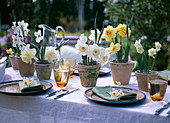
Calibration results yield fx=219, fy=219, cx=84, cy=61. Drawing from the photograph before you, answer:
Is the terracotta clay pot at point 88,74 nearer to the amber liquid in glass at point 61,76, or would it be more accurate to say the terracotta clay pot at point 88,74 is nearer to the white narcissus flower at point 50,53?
the amber liquid in glass at point 61,76

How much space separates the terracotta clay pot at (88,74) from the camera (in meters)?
1.28

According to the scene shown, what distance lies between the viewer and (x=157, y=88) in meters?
1.02

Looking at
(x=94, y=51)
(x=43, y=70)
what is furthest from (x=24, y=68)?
(x=94, y=51)

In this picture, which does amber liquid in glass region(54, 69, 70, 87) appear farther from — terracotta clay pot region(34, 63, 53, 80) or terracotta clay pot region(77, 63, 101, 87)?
terracotta clay pot region(34, 63, 53, 80)

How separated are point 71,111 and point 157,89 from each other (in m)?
0.41

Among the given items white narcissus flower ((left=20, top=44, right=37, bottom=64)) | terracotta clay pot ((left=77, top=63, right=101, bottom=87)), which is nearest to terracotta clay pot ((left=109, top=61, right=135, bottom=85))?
terracotta clay pot ((left=77, top=63, right=101, bottom=87))

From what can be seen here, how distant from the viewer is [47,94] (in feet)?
3.75

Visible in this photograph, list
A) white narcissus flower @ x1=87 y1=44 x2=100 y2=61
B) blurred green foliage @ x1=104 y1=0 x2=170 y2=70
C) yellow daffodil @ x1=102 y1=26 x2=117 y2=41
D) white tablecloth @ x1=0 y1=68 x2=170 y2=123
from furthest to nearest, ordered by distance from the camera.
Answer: blurred green foliage @ x1=104 y1=0 x2=170 y2=70 < yellow daffodil @ x1=102 y1=26 x2=117 y2=41 < white narcissus flower @ x1=87 y1=44 x2=100 y2=61 < white tablecloth @ x1=0 y1=68 x2=170 y2=123

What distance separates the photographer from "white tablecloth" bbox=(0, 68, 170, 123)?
0.90m

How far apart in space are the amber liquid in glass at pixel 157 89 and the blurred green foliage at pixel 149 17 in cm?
320

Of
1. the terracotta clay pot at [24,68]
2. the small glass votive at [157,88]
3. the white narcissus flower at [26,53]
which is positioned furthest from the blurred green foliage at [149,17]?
the small glass votive at [157,88]

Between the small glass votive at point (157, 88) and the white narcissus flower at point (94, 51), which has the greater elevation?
the white narcissus flower at point (94, 51)

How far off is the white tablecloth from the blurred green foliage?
3220 millimetres

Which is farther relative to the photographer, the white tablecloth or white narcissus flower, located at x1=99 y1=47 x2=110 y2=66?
white narcissus flower, located at x1=99 y1=47 x2=110 y2=66
